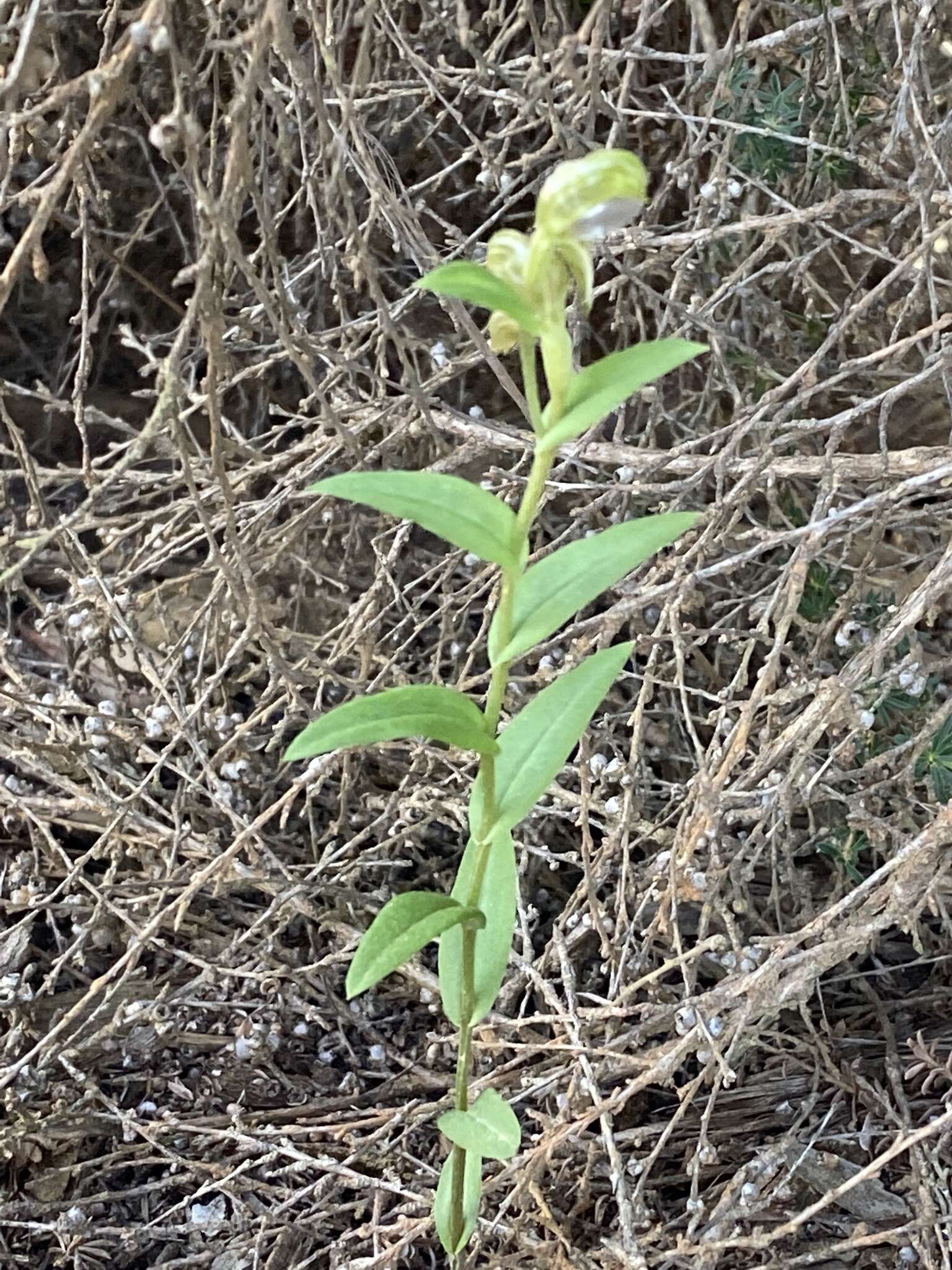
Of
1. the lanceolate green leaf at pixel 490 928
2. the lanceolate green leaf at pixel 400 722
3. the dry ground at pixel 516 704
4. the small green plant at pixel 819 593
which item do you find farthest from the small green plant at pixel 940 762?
the lanceolate green leaf at pixel 400 722

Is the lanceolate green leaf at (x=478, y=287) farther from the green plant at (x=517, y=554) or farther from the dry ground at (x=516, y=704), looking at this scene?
the dry ground at (x=516, y=704)

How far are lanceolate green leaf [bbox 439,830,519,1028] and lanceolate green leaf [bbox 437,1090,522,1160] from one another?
0.19ft

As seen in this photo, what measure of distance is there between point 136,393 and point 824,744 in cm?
85

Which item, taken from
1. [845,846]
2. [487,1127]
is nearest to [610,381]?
[487,1127]

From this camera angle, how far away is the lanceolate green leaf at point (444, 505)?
57 cm

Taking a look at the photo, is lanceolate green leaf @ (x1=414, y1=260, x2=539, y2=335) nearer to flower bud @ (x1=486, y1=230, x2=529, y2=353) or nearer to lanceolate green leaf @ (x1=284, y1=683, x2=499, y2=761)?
flower bud @ (x1=486, y1=230, x2=529, y2=353)

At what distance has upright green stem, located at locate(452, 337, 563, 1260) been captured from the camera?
583mm

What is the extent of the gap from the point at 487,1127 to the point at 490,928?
0.42 feet

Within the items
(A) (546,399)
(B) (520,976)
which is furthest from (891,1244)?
(A) (546,399)

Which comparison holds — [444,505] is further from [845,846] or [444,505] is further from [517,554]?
[845,846]

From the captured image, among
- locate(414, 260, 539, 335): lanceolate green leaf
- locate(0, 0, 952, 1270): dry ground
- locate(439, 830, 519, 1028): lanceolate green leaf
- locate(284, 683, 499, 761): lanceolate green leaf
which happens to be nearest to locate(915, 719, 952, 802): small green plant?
locate(0, 0, 952, 1270): dry ground

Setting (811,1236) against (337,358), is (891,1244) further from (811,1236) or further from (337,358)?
(337,358)

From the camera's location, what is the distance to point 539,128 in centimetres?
150

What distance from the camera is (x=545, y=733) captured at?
66cm
